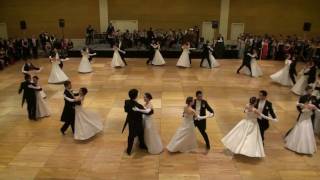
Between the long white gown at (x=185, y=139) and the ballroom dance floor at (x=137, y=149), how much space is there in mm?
167

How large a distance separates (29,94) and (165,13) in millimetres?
13260

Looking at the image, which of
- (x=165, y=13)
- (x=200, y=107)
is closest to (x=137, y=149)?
(x=200, y=107)

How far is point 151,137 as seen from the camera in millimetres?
7395

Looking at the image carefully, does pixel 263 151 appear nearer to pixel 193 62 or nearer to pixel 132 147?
pixel 132 147

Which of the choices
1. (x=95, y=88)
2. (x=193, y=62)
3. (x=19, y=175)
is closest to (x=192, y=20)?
(x=193, y=62)

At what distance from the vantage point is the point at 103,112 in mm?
10000

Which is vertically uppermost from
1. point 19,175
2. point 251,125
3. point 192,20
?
point 192,20

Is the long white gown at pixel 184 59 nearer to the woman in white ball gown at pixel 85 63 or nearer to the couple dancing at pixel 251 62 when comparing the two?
the couple dancing at pixel 251 62

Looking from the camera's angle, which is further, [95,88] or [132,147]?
[95,88]

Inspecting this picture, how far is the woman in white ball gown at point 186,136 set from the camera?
23.1 ft

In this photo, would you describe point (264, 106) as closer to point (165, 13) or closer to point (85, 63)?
point (85, 63)

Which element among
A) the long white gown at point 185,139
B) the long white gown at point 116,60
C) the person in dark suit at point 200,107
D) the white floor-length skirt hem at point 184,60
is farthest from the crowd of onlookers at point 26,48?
the person in dark suit at point 200,107

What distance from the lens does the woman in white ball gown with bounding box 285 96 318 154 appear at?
733 cm

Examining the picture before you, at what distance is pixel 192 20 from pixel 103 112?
1247 cm
